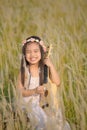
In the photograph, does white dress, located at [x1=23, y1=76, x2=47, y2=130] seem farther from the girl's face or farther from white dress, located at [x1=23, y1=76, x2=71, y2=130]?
the girl's face

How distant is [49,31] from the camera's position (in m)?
2.67

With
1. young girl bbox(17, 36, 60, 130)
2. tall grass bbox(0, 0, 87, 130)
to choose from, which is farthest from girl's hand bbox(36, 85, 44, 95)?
tall grass bbox(0, 0, 87, 130)

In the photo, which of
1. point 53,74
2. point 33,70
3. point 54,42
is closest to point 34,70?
point 33,70

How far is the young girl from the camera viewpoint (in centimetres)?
246

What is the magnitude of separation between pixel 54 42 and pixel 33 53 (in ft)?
0.56

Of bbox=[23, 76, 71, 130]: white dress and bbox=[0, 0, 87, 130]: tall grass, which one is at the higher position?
bbox=[0, 0, 87, 130]: tall grass

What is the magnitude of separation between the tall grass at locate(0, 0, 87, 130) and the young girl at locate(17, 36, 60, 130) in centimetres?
4

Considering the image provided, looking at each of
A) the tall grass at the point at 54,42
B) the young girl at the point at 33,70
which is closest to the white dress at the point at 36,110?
the young girl at the point at 33,70

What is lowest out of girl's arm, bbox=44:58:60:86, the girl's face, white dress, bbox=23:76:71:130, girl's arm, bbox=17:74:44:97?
white dress, bbox=23:76:71:130

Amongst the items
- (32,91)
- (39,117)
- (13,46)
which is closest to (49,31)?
(13,46)

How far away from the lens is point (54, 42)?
2.60 metres

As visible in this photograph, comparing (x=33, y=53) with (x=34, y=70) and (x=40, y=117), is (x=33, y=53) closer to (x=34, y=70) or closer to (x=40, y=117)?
(x=34, y=70)

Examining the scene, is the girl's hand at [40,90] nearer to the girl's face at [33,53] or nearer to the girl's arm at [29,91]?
the girl's arm at [29,91]

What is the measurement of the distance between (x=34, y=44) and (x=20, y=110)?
515 mm
